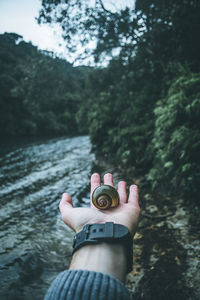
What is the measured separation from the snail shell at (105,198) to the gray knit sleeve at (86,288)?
91 centimetres

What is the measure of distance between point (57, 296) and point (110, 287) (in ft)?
1.01

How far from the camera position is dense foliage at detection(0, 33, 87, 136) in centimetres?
1495

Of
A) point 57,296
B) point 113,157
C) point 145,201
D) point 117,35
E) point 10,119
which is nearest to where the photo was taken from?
point 57,296

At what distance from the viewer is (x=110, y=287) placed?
1.08m

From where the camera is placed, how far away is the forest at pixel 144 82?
558 centimetres

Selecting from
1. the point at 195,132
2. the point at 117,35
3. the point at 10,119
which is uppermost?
the point at 117,35

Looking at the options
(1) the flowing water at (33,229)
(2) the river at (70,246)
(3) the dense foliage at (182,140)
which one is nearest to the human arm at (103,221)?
(2) the river at (70,246)

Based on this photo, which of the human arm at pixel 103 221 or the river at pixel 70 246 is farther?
the river at pixel 70 246

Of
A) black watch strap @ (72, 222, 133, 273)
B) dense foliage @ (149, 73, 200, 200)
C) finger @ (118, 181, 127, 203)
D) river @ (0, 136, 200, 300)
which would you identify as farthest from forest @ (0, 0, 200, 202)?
black watch strap @ (72, 222, 133, 273)

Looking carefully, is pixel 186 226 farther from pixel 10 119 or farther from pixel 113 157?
pixel 10 119

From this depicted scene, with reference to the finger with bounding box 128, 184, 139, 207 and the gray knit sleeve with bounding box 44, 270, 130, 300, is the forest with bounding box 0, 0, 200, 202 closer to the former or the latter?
the finger with bounding box 128, 184, 139, 207

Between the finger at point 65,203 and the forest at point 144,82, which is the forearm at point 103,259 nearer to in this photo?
the finger at point 65,203

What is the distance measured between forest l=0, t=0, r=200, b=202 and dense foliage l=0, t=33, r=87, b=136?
0.11 m

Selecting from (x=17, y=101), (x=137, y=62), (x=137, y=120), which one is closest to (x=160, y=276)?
(x=137, y=120)
